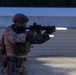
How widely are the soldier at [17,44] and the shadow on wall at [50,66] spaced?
15.5 feet

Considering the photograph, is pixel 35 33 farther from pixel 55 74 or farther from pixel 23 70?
pixel 55 74

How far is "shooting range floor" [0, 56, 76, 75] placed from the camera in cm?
1083

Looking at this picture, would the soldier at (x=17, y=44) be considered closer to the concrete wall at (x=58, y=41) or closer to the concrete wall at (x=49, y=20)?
the concrete wall at (x=58, y=41)

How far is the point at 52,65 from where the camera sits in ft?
40.5

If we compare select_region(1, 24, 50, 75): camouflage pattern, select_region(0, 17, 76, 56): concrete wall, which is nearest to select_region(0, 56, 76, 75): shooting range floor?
select_region(0, 17, 76, 56): concrete wall

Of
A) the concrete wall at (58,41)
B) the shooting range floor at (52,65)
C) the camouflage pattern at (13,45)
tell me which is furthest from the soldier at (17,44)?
the concrete wall at (58,41)

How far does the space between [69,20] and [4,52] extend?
30.5ft

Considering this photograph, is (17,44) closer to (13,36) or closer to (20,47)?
(20,47)

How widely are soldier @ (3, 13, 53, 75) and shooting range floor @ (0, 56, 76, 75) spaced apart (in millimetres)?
4730

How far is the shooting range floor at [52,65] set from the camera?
10.8 meters
